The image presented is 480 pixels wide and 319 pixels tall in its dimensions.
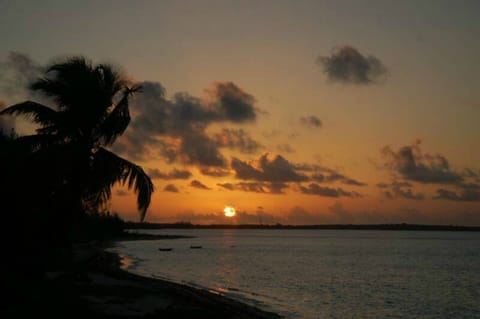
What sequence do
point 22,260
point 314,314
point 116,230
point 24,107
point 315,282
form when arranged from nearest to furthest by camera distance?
point 24,107 < point 22,260 < point 314,314 < point 315,282 < point 116,230

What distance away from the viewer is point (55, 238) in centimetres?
1745

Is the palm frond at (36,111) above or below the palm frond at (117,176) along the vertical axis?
above

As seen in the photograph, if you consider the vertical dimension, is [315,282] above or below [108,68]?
below

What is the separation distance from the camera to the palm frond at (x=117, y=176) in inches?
692

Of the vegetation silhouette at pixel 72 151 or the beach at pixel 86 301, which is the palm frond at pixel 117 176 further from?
the beach at pixel 86 301

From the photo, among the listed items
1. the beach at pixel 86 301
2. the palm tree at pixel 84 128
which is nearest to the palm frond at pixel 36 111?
the palm tree at pixel 84 128

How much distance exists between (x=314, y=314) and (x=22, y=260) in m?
19.0

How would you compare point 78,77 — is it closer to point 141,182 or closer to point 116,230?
point 141,182

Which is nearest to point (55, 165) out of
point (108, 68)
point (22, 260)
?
point (108, 68)

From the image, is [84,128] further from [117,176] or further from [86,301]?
[86,301]

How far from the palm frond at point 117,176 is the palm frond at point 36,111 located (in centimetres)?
217

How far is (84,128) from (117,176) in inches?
87.4

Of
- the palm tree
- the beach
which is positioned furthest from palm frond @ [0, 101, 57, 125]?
the beach

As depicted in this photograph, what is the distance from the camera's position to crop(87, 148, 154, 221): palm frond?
57.7ft
